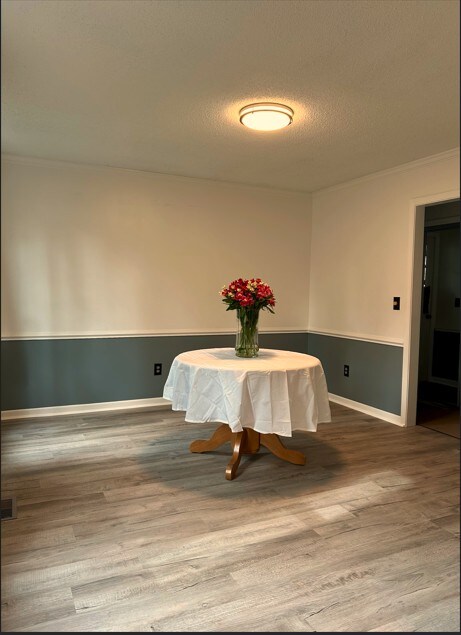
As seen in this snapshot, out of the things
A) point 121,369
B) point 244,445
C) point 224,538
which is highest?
point 121,369

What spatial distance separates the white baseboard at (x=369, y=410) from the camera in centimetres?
355

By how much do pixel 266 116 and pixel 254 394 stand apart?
1.52m

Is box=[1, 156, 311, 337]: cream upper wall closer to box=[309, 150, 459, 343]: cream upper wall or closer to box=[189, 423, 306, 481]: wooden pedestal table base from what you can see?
box=[309, 150, 459, 343]: cream upper wall

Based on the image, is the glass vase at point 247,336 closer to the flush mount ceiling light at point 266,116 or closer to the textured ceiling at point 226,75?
the flush mount ceiling light at point 266,116

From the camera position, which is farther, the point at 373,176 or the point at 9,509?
the point at 373,176

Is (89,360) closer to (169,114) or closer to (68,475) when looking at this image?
(68,475)

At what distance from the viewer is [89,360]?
3.76m

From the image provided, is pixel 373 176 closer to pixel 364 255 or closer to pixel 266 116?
pixel 364 255

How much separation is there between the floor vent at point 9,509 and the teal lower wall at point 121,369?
119cm

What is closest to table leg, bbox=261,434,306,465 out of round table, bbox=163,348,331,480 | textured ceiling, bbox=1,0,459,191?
round table, bbox=163,348,331,480

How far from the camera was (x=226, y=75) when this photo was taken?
2.09m

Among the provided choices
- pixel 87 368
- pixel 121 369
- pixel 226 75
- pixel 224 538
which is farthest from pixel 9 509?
pixel 226 75

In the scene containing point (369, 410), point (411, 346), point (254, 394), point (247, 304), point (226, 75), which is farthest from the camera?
point (369, 410)

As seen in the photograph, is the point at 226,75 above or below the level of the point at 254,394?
above
